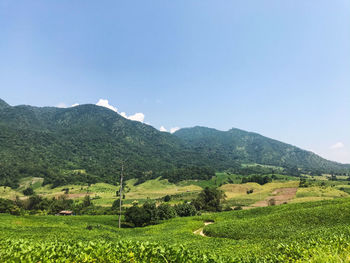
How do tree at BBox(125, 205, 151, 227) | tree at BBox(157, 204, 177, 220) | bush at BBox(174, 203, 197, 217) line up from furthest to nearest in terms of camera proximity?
bush at BBox(174, 203, 197, 217) < tree at BBox(157, 204, 177, 220) < tree at BBox(125, 205, 151, 227)

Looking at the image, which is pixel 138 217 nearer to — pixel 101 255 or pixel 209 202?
pixel 209 202

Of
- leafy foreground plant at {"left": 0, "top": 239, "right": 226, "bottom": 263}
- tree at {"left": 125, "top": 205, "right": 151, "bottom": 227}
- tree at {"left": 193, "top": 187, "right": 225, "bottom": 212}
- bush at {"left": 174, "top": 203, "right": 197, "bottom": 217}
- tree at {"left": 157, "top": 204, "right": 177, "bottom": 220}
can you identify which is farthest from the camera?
tree at {"left": 193, "top": 187, "right": 225, "bottom": 212}

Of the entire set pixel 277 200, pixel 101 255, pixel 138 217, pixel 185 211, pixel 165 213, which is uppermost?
pixel 101 255

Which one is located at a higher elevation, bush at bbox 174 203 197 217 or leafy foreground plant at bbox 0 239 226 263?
leafy foreground plant at bbox 0 239 226 263

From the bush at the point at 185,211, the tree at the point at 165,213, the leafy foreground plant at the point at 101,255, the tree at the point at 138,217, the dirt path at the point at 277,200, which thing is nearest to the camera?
the leafy foreground plant at the point at 101,255

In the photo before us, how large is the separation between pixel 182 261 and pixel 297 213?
133 ft

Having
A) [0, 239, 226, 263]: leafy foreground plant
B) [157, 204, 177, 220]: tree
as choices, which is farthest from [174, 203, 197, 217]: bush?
[0, 239, 226, 263]: leafy foreground plant

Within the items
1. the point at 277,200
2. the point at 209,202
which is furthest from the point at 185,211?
the point at 277,200

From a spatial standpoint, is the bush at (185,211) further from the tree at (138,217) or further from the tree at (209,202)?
the tree at (209,202)

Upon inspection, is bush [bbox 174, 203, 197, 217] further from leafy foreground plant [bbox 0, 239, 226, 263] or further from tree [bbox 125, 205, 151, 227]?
leafy foreground plant [bbox 0, 239, 226, 263]

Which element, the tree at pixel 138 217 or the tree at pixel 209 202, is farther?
the tree at pixel 209 202

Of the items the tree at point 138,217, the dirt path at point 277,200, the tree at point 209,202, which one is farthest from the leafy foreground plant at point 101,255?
the dirt path at point 277,200

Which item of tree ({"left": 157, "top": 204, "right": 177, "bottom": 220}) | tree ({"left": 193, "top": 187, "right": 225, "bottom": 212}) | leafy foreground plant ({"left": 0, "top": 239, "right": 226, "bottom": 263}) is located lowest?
tree ({"left": 193, "top": 187, "right": 225, "bottom": 212})

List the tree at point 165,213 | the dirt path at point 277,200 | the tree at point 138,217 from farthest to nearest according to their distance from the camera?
the dirt path at point 277,200, the tree at point 165,213, the tree at point 138,217
